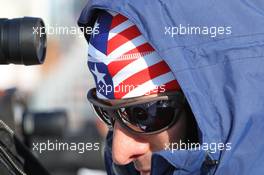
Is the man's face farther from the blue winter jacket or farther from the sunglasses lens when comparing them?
the blue winter jacket

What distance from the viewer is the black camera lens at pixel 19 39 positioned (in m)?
1.56

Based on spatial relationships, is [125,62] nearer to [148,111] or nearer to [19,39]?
[148,111]

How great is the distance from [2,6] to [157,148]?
598cm

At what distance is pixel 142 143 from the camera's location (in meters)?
1.56

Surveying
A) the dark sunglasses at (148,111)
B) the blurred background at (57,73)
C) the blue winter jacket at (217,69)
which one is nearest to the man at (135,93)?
the dark sunglasses at (148,111)

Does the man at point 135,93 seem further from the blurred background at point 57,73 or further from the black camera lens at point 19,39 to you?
the blurred background at point 57,73

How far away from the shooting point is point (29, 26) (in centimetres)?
157

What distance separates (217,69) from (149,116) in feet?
0.85

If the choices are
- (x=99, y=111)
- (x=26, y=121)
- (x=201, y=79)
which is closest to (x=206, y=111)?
(x=201, y=79)

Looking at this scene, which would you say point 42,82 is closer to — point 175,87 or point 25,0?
point 25,0

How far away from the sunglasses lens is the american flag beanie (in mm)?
37

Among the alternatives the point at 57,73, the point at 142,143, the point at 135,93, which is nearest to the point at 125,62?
the point at 135,93

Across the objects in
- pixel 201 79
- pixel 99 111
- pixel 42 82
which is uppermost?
pixel 201 79

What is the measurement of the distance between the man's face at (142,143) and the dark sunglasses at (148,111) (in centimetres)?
2
